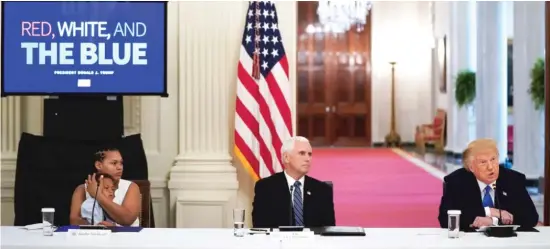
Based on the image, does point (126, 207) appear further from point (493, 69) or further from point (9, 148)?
point (493, 69)

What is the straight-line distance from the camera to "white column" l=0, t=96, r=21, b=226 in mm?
6473

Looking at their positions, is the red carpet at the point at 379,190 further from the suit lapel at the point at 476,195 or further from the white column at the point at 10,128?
the suit lapel at the point at 476,195

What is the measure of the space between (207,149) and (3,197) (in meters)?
1.53

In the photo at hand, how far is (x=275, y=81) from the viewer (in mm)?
6254

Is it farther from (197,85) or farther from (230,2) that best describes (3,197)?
Answer: (230,2)

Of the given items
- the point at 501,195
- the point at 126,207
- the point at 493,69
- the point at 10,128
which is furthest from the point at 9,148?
the point at 493,69

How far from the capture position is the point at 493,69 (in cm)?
1322

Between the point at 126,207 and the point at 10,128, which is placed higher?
the point at 10,128

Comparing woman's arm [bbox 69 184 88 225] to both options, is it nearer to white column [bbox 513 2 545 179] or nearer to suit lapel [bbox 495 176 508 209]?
suit lapel [bbox 495 176 508 209]

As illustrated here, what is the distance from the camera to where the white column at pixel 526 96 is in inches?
425

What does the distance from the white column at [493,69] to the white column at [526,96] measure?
6.44 feet

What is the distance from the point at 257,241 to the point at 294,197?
902 mm

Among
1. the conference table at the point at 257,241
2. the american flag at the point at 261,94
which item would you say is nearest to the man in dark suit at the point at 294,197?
the conference table at the point at 257,241

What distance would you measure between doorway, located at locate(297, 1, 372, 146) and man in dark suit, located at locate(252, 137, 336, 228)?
18040mm
